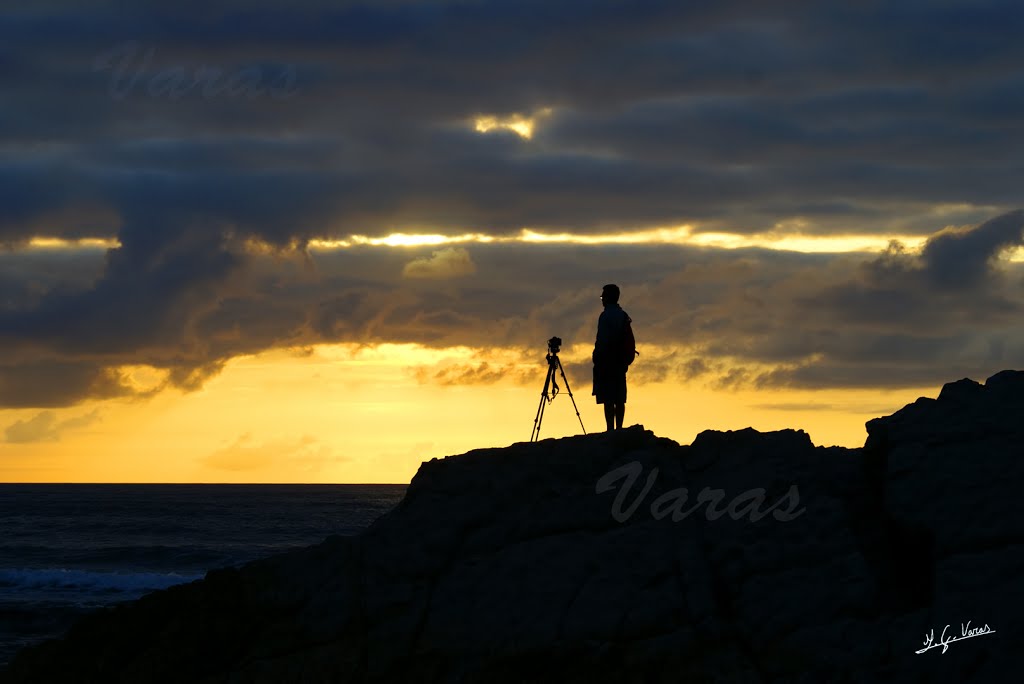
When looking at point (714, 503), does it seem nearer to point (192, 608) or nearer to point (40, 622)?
point (192, 608)

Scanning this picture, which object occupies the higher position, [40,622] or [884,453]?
[884,453]

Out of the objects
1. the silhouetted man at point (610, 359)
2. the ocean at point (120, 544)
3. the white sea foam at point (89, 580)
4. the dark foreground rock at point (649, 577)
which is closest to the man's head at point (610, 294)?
the silhouetted man at point (610, 359)

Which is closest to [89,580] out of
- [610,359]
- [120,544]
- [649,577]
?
[120,544]

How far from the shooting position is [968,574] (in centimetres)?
1141

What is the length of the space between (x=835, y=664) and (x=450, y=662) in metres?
4.31

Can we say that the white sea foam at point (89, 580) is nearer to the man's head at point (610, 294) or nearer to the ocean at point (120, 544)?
the ocean at point (120, 544)

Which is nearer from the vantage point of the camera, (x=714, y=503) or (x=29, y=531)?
(x=714, y=503)

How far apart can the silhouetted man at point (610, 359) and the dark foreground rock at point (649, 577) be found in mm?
1913

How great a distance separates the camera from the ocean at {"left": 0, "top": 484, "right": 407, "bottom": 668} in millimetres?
42938

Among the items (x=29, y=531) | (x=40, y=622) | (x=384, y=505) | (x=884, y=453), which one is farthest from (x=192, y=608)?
(x=384, y=505)

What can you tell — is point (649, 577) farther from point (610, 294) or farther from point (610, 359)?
point (610, 294)

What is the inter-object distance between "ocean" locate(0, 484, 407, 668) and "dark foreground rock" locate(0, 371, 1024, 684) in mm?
16459

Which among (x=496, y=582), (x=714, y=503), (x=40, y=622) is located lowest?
(x=40, y=622)

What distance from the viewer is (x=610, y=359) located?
16969mm
